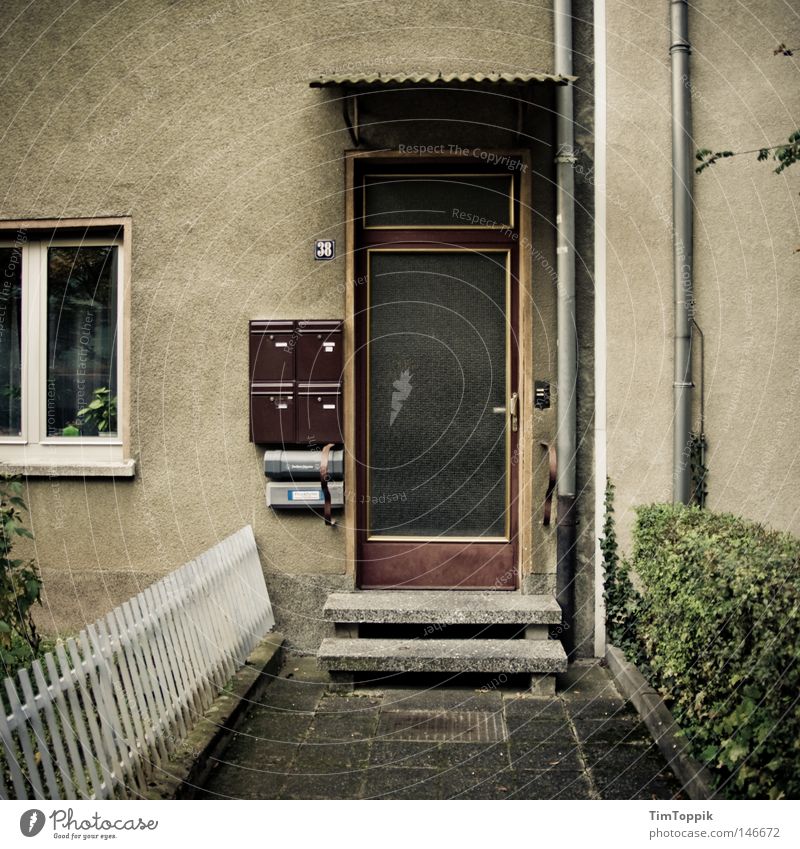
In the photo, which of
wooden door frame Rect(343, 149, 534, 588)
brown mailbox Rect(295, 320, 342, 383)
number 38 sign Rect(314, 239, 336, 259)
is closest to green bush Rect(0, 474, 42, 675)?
brown mailbox Rect(295, 320, 342, 383)

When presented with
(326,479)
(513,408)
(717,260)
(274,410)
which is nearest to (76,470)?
(274,410)

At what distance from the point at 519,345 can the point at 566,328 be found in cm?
37

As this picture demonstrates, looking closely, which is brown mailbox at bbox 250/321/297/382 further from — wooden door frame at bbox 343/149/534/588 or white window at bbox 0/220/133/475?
white window at bbox 0/220/133/475

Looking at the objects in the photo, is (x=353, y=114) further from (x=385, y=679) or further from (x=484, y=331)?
(x=385, y=679)

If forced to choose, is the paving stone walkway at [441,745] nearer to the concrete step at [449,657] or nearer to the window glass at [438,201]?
the concrete step at [449,657]

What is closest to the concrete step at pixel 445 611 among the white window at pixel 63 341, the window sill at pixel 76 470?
the window sill at pixel 76 470

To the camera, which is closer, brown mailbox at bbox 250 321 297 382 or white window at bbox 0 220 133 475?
brown mailbox at bbox 250 321 297 382

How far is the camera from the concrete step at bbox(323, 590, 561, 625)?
570cm

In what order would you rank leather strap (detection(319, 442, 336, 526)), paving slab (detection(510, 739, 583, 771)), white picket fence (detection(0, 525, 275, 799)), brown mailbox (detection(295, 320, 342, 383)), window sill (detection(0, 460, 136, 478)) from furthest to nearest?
window sill (detection(0, 460, 136, 478)) → brown mailbox (detection(295, 320, 342, 383)) → leather strap (detection(319, 442, 336, 526)) → paving slab (detection(510, 739, 583, 771)) → white picket fence (detection(0, 525, 275, 799))

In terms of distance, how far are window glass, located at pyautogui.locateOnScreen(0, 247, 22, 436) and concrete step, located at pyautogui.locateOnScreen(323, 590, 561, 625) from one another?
9.58 feet

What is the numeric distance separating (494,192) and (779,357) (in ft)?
7.63

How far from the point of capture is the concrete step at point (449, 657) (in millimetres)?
5379

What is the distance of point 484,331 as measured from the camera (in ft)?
20.8

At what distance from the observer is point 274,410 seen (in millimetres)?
6148
